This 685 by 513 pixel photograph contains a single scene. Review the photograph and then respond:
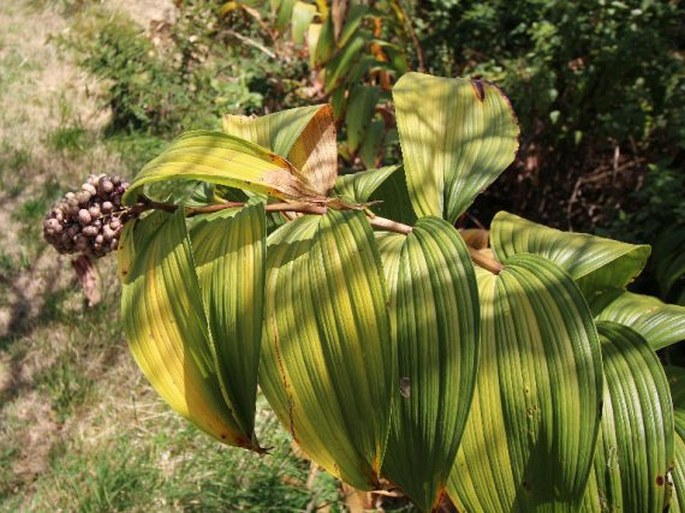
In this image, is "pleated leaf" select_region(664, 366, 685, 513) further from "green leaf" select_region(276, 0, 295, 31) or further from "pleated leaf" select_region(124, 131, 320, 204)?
"green leaf" select_region(276, 0, 295, 31)

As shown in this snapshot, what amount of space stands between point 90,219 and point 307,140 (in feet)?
1.41

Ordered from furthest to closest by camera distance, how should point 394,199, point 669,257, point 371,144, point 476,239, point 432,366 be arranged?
point 371,144
point 669,257
point 476,239
point 394,199
point 432,366

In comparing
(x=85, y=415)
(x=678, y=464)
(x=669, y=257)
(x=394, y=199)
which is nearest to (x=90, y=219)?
(x=394, y=199)

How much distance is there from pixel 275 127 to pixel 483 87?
1.29 ft

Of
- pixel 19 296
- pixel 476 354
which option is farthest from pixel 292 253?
pixel 19 296

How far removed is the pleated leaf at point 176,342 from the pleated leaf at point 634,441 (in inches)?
18.8

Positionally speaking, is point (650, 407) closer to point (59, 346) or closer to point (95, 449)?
point (95, 449)

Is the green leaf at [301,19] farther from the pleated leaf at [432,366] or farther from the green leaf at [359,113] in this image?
the pleated leaf at [432,366]

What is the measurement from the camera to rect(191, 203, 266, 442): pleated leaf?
34.7 inches

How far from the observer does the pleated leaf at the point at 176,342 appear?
3.05ft

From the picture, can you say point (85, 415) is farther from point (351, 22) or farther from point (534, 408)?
point (534, 408)

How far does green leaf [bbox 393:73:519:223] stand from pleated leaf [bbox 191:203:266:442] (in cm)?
31

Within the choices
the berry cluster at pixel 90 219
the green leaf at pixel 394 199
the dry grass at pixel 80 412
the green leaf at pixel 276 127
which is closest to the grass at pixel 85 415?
the dry grass at pixel 80 412

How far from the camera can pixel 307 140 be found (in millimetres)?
1241
